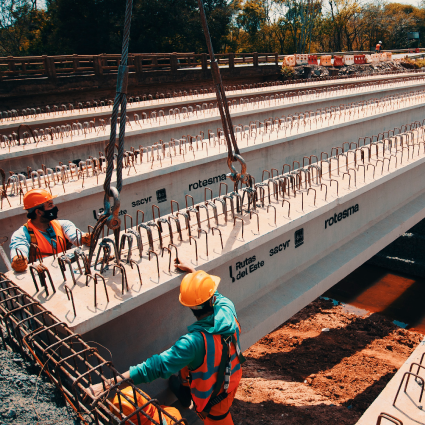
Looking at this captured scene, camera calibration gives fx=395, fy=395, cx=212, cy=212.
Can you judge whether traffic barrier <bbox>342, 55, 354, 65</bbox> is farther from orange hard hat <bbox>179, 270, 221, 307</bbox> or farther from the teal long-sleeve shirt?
the teal long-sleeve shirt

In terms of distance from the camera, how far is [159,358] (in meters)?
3.34

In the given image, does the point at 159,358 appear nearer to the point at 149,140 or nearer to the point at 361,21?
the point at 149,140

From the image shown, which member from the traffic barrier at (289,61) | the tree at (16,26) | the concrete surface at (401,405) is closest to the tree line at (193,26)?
the tree at (16,26)

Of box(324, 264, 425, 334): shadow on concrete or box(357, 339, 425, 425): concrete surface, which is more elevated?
box(357, 339, 425, 425): concrete surface

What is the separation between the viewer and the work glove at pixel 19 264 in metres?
4.67

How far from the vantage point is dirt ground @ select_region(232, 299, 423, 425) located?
21.0ft

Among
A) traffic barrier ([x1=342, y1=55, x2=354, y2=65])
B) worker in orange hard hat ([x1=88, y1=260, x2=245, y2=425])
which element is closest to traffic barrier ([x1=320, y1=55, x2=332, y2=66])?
traffic barrier ([x1=342, y1=55, x2=354, y2=65])

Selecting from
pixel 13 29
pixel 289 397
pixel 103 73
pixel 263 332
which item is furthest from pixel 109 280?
pixel 13 29

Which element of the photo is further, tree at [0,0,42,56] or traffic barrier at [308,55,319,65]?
tree at [0,0,42,56]

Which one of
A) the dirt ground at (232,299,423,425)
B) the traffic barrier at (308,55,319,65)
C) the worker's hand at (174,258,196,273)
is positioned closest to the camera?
the worker's hand at (174,258,196,273)

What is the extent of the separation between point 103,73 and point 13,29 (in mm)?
34502

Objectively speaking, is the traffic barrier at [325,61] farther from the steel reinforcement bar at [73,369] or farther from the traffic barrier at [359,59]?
the steel reinforcement bar at [73,369]

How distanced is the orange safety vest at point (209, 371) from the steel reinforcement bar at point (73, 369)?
37 cm

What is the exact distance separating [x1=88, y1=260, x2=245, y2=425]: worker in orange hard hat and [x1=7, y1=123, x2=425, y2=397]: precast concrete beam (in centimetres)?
83
